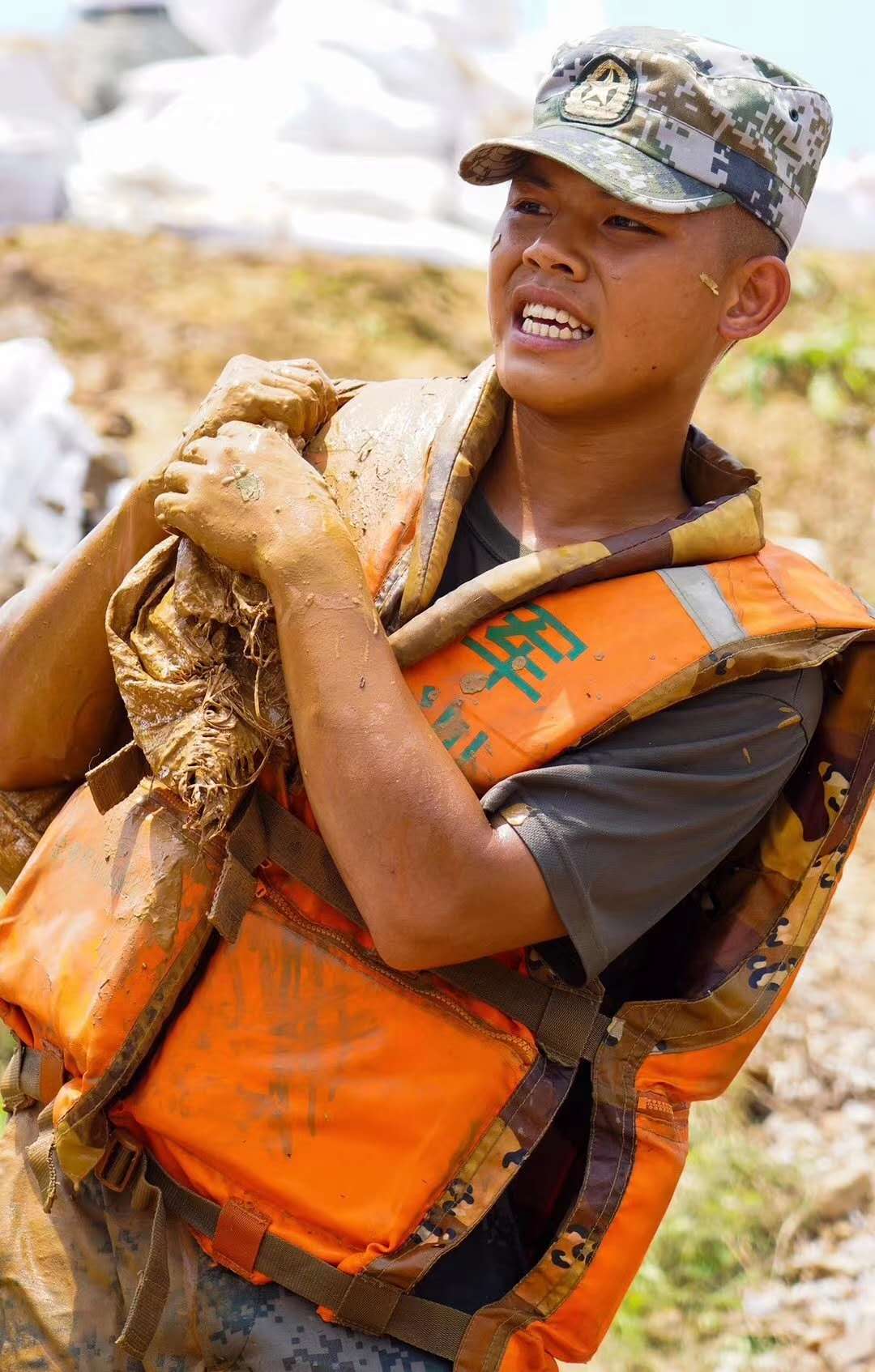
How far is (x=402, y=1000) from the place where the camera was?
2.45 metres

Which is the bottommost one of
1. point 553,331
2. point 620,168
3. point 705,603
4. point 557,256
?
point 705,603

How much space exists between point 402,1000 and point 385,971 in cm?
5

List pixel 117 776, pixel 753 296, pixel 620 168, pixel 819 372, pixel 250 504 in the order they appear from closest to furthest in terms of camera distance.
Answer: pixel 250 504, pixel 620 168, pixel 117 776, pixel 753 296, pixel 819 372

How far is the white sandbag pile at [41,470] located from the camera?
5.85m

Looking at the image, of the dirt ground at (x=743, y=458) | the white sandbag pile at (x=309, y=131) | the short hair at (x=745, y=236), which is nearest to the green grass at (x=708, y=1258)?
the dirt ground at (x=743, y=458)

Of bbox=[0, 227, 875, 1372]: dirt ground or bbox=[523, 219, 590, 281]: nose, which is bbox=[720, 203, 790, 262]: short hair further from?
bbox=[0, 227, 875, 1372]: dirt ground

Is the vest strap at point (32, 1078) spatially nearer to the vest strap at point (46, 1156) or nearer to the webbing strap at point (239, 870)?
the vest strap at point (46, 1156)

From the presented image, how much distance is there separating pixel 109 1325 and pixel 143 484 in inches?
54.2

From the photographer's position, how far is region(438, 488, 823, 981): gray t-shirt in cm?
229

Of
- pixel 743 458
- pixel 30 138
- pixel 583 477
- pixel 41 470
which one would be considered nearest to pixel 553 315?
pixel 583 477

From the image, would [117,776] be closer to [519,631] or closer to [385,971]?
[385,971]

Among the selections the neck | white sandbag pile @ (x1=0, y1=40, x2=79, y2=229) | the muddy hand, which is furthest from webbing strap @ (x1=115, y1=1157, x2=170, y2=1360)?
white sandbag pile @ (x1=0, y1=40, x2=79, y2=229)

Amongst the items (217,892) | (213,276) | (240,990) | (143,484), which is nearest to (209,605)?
(143,484)

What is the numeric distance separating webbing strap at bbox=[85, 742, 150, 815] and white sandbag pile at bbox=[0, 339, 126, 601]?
337 cm
